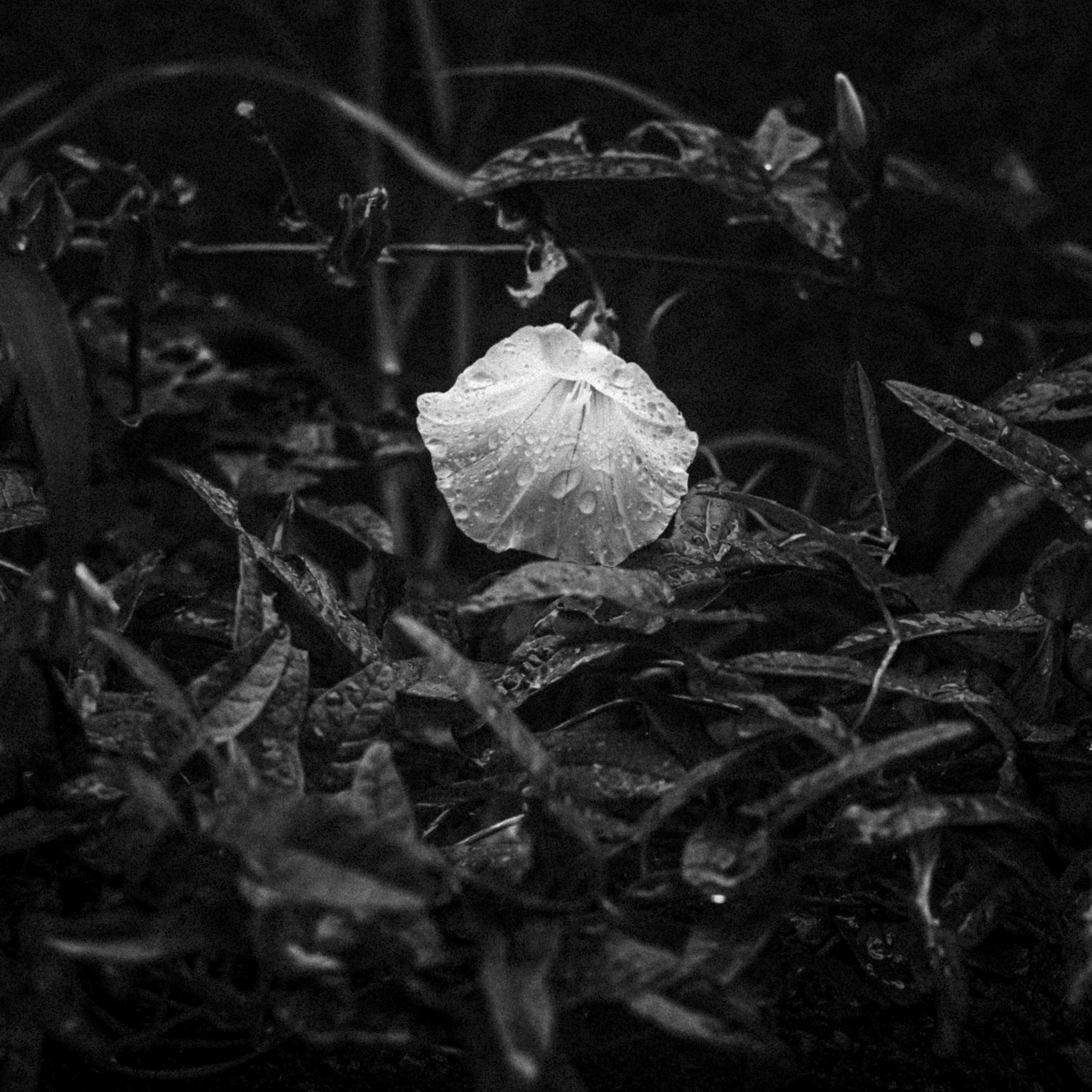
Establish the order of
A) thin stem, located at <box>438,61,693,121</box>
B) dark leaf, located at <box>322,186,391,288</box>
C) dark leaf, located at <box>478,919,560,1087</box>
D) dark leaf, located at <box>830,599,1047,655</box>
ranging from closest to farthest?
dark leaf, located at <box>478,919,560,1087</box>
dark leaf, located at <box>830,599,1047,655</box>
dark leaf, located at <box>322,186,391,288</box>
thin stem, located at <box>438,61,693,121</box>

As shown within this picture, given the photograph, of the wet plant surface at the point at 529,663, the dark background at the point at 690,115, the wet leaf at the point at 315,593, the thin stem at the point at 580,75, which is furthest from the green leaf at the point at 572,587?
the dark background at the point at 690,115

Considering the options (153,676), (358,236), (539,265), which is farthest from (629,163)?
(153,676)

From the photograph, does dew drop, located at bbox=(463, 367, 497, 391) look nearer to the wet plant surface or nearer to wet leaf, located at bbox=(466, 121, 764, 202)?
the wet plant surface

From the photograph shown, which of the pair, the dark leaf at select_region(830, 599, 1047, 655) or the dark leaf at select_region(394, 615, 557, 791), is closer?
the dark leaf at select_region(394, 615, 557, 791)

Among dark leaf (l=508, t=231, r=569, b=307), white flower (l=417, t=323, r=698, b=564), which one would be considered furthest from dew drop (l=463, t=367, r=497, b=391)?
dark leaf (l=508, t=231, r=569, b=307)

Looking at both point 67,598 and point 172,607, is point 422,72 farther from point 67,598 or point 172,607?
point 67,598

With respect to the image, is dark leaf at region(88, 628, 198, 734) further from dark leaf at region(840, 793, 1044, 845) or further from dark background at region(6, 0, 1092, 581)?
dark background at region(6, 0, 1092, 581)

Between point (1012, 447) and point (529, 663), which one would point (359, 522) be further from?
point (1012, 447)

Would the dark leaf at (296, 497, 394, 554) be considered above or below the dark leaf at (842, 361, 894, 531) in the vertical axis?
below

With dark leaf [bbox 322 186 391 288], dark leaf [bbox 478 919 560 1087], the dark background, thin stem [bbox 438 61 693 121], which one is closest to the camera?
dark leaf [bbox 478 919 560 1087]

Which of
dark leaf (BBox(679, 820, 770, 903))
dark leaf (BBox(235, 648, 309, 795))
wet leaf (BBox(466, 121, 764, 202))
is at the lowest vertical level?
dark leaf (BBox(679, 820, 770, 903))
